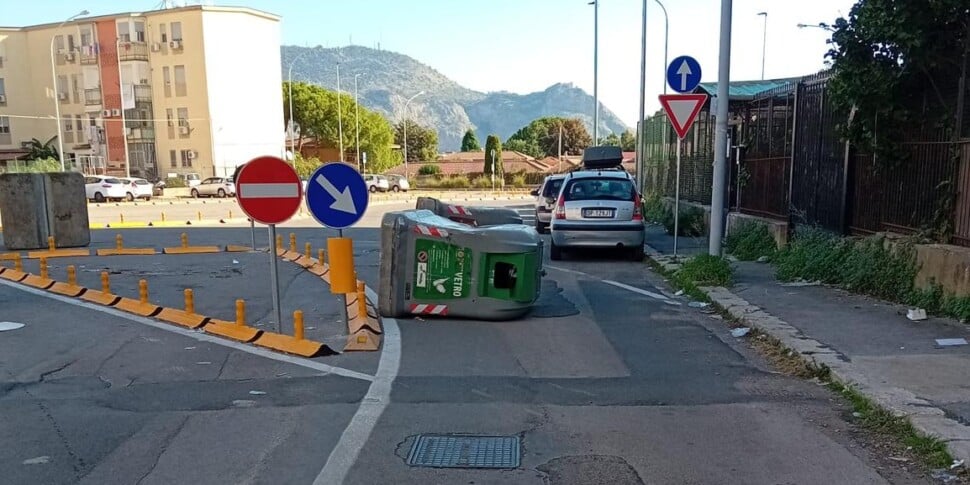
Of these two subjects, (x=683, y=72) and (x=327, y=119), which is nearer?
(x=683, y=72)

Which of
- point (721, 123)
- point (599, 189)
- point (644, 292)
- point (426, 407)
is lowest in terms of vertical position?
point (644, 292)

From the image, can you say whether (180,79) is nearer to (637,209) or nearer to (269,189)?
(637,209)

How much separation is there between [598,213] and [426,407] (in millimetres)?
8130

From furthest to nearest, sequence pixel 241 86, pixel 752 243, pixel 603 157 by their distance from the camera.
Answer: pixel 241 86 → pixel 603 157 → pixel 752 243

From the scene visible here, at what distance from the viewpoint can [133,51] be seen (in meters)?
61.1

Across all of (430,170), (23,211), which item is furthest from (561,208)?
(430,170)

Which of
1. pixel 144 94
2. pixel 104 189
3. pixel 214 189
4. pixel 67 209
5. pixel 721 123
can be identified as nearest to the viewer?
pixel 721 123

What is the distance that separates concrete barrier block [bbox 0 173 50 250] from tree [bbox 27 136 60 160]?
48.2 metres

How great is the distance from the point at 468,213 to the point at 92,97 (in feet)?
214

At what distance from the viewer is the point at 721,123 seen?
10.5 m

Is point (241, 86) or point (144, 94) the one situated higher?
point (241, 86)

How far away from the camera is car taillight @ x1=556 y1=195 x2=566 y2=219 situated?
1273 centimetres

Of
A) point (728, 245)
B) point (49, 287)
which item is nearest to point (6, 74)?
point (49, 287)

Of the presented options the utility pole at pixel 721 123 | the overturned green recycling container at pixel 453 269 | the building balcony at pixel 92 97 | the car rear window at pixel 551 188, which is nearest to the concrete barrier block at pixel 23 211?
the overturned green recycling container at pixel 453 269
